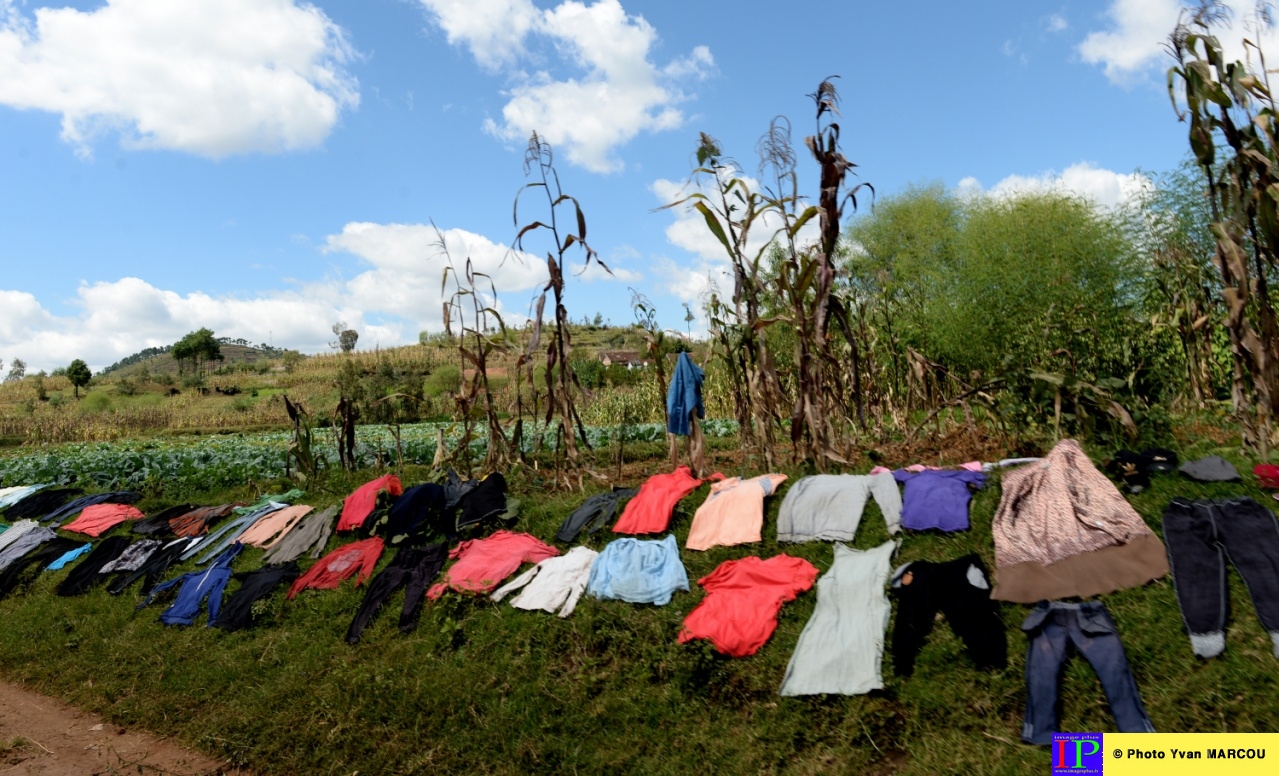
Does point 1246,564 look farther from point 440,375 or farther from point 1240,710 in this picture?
point 440,375

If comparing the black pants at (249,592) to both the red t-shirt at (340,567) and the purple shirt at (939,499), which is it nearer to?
the red t-shirt at (340,567)

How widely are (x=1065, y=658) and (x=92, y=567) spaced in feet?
27.8

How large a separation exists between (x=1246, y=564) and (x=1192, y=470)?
86 centimetres

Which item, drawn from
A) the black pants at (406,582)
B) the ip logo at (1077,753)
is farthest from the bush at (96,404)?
the ip logo at (1077,753)

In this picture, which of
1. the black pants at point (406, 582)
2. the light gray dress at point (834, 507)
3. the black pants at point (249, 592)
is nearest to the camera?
the light gray dress at point (834, 507)

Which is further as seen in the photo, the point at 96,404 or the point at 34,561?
the point at 96,404

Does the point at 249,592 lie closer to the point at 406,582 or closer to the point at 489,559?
the point at 406,582

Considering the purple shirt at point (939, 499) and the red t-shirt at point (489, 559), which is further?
the red t-shirt at point (489, 559)

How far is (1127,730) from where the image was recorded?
3.16 metres

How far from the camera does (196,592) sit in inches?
259

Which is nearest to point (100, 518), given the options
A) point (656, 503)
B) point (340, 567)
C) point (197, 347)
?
point (340, 567)

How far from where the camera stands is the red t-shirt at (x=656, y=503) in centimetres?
556

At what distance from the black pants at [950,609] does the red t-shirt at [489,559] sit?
8.51 feet

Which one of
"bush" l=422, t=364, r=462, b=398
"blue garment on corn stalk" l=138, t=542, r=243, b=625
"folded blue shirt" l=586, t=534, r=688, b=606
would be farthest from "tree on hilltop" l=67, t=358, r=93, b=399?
"folded blue shirt" l=586, t=534, r=688, b=606
